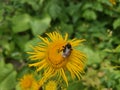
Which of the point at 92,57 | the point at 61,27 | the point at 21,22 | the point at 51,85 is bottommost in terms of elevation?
the point at 92,57

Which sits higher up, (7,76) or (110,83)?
(7,76)

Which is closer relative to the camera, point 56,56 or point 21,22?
point 56,56

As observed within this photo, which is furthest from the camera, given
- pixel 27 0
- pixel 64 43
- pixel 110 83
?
pixel 27 0

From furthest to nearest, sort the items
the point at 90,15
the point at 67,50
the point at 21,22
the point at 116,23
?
the point at 21,22 < the point at 90,15 < the point at 116,23 < the point at 67,50

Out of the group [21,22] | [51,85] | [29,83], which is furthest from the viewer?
[21,22]

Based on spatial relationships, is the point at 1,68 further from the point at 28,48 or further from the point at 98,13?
the point at 98,13

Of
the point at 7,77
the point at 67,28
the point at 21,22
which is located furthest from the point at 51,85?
the point at 21,22

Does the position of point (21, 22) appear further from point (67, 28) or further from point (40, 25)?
point (67, 28)

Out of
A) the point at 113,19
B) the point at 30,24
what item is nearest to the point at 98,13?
the point at 113,19
